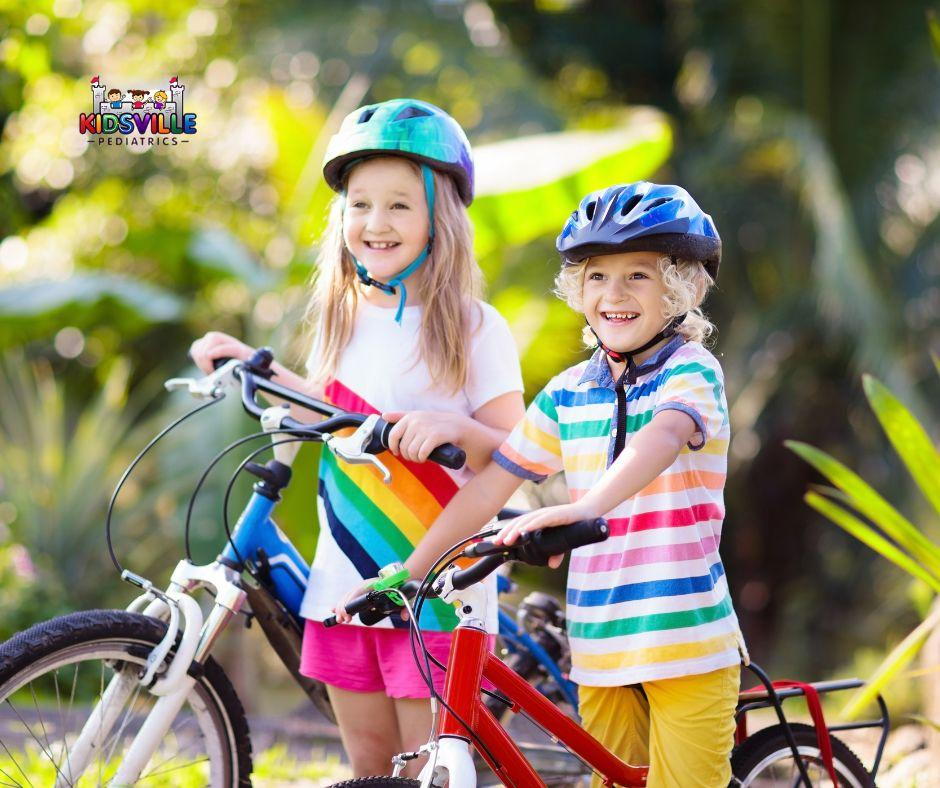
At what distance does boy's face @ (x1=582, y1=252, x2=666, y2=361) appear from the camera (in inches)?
99.5

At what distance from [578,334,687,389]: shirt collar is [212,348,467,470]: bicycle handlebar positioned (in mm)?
346

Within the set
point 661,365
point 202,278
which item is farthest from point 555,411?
point 202,278

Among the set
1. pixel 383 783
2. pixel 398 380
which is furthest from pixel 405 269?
pixel 383 783

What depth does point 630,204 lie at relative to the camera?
2549 mm

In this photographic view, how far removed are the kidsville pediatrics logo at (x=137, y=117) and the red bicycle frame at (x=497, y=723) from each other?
136 inches

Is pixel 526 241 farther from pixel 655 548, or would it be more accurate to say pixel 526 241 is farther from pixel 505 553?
pixel 505 553

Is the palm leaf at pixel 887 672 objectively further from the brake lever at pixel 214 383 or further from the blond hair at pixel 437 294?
the brake lever at pixel 214 383

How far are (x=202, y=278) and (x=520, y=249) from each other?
269 cm

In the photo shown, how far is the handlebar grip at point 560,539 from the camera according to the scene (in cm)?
206

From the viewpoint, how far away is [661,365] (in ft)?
8.24

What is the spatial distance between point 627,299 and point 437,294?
0.53 meters

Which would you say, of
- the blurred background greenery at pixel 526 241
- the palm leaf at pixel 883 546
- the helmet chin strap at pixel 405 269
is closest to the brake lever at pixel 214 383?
the helmet chin strap at pixel 405 269

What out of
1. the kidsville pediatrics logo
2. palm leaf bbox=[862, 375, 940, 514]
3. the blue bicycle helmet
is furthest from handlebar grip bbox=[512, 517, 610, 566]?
the kidsville pediatrics logo

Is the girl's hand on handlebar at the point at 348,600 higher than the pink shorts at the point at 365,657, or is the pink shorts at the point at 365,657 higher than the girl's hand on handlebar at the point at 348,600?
the girl's hand on handlebar at the point at 348,600
